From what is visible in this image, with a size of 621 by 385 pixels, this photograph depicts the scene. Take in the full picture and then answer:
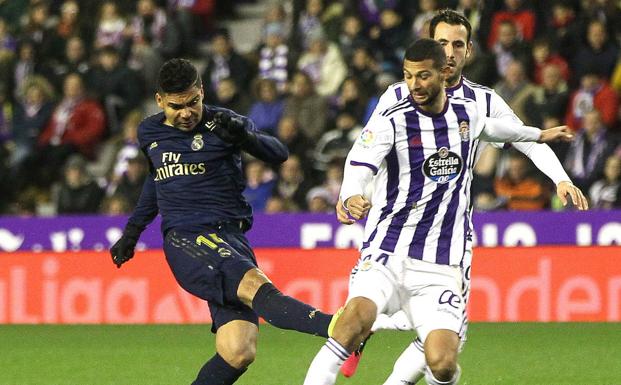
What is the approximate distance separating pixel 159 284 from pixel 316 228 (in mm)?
1660

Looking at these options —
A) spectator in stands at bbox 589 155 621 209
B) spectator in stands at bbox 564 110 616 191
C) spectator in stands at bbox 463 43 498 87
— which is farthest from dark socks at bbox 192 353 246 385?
spectator in stands at bbox 463 43 498 87

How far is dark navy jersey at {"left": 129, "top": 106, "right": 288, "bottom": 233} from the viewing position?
22.0ft

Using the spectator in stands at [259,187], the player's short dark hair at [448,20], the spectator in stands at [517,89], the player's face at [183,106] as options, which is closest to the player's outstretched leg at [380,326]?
the player's face at [183,106]

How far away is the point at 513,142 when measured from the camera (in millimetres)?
6625

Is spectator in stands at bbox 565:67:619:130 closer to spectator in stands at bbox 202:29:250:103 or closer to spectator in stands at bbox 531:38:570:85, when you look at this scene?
spectator in stands at bbox 531:38:570:85

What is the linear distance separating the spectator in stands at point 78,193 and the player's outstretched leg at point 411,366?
332 inches

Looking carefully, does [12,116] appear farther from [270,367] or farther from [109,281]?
A: [270,367]

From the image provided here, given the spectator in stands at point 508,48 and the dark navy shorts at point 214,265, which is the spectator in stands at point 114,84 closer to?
the spectator in stands at point 508,48

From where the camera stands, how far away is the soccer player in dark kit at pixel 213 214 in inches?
253

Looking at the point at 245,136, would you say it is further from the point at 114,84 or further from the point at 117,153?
the point at 114,84

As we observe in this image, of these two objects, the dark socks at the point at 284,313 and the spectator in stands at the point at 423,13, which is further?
the spectator in stands at the point at 423,13

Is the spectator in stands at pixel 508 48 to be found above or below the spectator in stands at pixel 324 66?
above

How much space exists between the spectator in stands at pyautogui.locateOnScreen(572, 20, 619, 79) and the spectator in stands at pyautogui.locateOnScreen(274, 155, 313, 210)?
2.98 meters

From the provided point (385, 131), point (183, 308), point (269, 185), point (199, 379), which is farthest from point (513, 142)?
point (269, 185)
